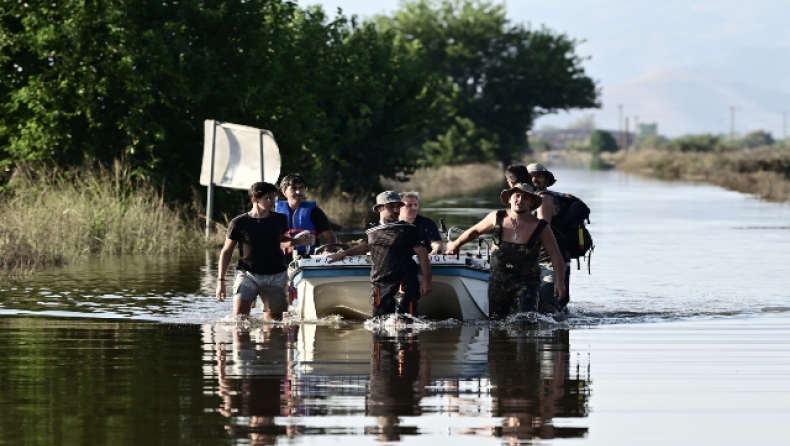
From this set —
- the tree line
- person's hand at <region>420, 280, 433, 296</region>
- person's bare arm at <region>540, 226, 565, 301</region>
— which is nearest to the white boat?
person's hand at <region>420, 280, 433, 296</region>

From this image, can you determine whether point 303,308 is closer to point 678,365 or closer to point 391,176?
point 678,365

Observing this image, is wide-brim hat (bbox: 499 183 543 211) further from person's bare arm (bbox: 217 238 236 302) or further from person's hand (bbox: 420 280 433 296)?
person's bare arm (bbox: 217 238 236 302)

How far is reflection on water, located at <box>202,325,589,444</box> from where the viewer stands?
12039mm

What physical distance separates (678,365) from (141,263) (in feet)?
53.3

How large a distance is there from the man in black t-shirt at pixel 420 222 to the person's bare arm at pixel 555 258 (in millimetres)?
1272

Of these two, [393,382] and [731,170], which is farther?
[731,170]

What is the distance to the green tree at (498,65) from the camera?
114812 mm

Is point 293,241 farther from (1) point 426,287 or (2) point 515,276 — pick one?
(2) point 515,276

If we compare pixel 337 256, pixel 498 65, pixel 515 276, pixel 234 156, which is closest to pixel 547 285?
pixel 515 276

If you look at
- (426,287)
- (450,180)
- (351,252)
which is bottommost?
(426,287)

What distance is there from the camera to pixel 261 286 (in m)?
19.4

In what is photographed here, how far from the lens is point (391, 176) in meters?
57.4

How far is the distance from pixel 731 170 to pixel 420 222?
85795 millimetres

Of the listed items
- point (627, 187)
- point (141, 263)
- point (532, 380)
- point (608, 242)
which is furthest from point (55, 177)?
point (627, 187)
